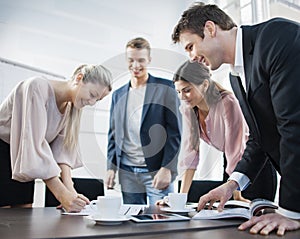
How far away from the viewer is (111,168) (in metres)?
1.84

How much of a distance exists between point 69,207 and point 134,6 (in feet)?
6.81

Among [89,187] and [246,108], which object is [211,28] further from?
[89,187]

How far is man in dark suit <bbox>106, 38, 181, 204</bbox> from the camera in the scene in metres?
1.75

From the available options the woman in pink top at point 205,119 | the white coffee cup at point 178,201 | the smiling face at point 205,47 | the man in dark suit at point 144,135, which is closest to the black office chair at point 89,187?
the man in dark suit at point 144,135

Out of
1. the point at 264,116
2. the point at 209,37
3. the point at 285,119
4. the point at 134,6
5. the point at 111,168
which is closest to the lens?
the point at 285,119

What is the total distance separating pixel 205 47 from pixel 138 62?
72cm

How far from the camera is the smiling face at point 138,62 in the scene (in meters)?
1.78

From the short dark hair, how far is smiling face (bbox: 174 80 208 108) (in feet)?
1.59

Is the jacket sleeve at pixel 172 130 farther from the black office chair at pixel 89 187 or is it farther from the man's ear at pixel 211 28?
the man's ear at pixel 211 28

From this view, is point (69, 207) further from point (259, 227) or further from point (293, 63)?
point (293, 63)

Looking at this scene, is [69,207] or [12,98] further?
[12,98]

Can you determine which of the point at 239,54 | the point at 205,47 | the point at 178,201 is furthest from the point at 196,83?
the point at 178,201

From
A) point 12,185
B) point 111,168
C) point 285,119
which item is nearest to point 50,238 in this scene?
point 285,119

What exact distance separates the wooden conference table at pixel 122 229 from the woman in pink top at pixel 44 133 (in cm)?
28
